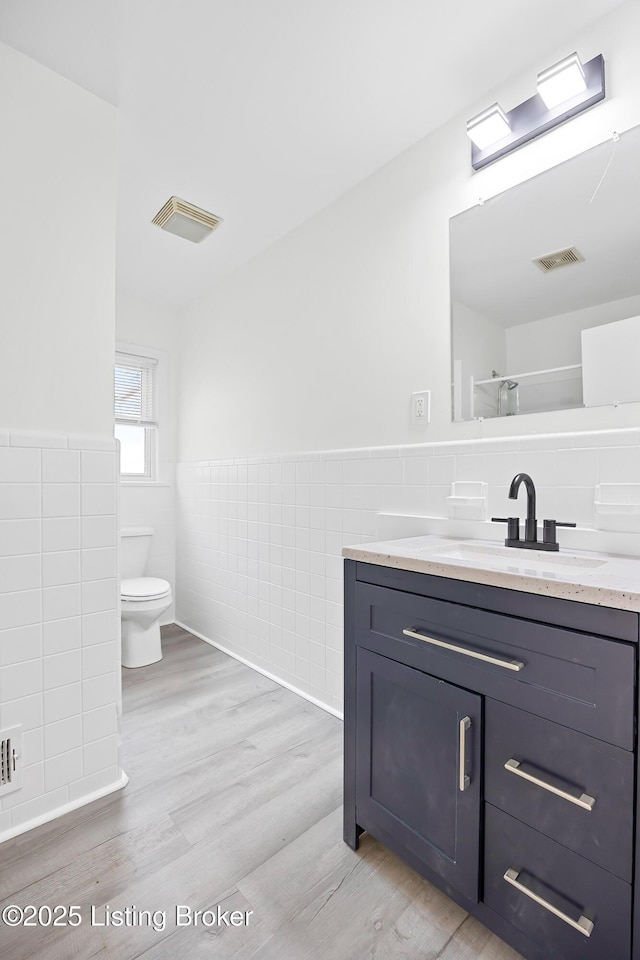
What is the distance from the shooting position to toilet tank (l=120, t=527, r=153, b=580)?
3.03 metres

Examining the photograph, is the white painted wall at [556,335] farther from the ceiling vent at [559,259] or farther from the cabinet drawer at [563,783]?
the cabinet drawer at [563,783]

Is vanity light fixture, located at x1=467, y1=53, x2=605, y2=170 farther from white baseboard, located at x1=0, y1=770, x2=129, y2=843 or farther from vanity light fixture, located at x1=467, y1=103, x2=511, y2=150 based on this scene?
white baseboard, located at x1=0, y1=770, x2=129, y2=843

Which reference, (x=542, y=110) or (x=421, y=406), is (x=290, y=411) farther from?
(x=542, y=110)

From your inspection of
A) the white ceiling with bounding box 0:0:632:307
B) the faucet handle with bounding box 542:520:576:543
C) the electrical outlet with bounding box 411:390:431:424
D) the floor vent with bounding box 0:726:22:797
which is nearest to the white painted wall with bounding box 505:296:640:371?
the electrical outlet with bounding box 411:390:431:424

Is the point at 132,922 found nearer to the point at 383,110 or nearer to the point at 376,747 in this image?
the point at 376,747

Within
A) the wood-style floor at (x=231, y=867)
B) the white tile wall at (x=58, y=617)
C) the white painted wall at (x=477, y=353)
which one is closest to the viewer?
the wood-style floor at (x=231, y=867)

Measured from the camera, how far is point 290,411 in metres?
2.44

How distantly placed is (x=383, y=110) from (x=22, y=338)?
1.50 m

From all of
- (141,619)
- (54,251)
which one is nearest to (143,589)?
(141,619)

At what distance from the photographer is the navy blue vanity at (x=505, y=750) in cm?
84

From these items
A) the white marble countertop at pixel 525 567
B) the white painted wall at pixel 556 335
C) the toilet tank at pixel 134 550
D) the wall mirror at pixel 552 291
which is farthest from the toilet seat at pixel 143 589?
the white painted wall at pixel 556 335

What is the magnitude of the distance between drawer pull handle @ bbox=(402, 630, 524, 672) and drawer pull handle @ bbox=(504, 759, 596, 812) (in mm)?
196

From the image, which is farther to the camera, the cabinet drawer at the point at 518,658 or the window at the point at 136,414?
the window at the point at 136,414

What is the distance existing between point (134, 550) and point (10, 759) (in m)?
1.71
